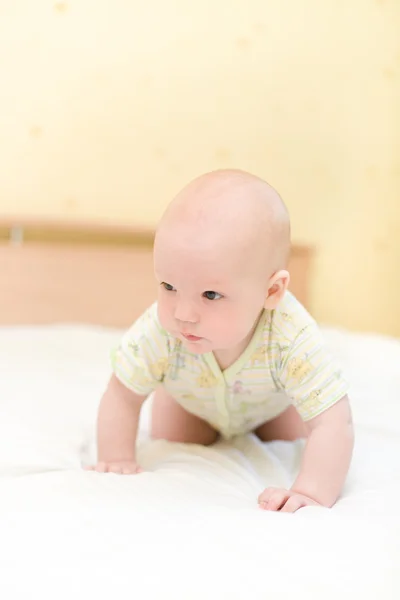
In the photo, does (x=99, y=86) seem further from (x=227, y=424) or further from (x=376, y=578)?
(x=376, y=578)

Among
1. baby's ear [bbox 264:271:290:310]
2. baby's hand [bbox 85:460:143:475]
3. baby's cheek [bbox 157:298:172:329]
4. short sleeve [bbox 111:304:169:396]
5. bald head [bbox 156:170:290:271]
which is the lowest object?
baby's hand [bbox 85:460:143:475]

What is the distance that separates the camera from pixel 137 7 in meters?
2.00

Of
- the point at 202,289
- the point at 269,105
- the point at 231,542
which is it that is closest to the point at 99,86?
the point at 269,105

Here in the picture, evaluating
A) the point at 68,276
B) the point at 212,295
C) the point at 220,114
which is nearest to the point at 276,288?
the point at 212,295

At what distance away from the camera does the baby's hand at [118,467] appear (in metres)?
0.87

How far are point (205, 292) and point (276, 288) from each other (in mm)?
107

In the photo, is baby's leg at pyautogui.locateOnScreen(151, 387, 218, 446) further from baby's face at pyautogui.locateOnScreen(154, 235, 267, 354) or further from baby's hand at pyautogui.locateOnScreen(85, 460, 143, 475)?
baby's face at pyautogui.locateOnScreen(154, 235, 267, 354)

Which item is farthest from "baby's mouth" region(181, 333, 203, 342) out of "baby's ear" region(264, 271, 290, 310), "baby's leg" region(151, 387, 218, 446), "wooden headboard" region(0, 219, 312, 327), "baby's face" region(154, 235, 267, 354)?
"wooden headboard" region(0, 219, 312, 327)

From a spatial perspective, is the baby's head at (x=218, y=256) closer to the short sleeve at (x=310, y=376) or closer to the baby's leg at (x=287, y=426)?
the short sleeve at (x=310, y=376)

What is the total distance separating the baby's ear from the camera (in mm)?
813

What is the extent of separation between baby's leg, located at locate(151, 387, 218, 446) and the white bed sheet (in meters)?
0.03

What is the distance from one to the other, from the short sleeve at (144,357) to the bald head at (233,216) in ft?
0.59

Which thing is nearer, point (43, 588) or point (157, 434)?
point (43, 588)

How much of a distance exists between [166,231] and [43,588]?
395 mm
